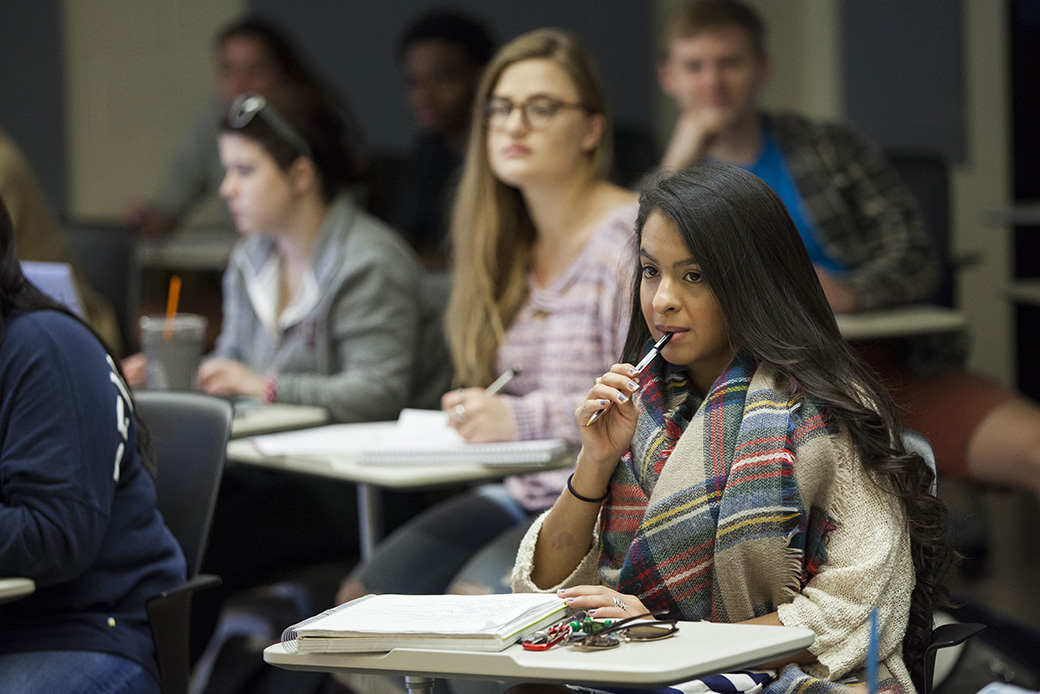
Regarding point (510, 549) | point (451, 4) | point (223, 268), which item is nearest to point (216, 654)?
point (510, 549)

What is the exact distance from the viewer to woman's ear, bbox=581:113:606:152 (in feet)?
7.67

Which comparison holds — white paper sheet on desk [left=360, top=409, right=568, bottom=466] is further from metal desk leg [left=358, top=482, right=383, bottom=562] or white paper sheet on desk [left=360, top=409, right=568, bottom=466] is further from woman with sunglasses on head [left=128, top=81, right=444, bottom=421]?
woman with sunglasses on head [left=128, top=81, right=444, bottom=421]

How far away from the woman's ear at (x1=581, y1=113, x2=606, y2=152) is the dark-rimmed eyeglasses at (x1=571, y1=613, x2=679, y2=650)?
138cm

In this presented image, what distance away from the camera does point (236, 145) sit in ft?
9.21

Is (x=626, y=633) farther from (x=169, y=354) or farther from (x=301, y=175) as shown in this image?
(x=301, y=175)

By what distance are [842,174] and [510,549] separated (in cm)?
150

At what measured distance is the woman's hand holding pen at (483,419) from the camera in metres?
2.13

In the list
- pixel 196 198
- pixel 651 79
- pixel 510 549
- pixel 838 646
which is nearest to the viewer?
pixel 838 646

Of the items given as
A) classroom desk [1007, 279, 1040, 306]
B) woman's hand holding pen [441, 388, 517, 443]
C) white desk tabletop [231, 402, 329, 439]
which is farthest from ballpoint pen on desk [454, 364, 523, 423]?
classroom desk [1007, 279, 1040, 306]

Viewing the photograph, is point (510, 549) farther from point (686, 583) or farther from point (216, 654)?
point (216, 654)

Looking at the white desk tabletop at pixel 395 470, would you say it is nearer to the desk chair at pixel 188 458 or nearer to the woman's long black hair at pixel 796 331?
the desk chair at pixel 188 458

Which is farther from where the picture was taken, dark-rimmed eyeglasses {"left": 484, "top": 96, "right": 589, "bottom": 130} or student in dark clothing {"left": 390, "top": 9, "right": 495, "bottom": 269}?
student in dark clothing {"left": 390, "top": 9, "right": 495, "bottom": 269}

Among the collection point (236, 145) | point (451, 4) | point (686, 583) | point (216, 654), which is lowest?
point (216, 654)

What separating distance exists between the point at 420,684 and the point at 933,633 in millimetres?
569
